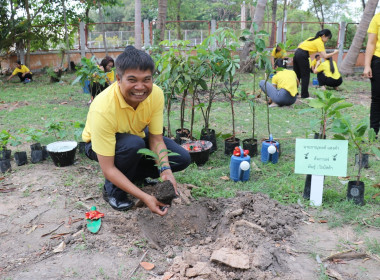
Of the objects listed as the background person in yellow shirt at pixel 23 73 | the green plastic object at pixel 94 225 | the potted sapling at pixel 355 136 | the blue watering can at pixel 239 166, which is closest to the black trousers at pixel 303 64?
the blue watering can at pixel 239 166

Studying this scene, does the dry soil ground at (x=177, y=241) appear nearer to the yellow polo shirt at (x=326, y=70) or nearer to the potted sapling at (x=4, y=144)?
the potted sapling at (x=4, y=144)

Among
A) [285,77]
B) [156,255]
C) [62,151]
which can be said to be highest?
[285,77]

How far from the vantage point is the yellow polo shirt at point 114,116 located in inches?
91.7

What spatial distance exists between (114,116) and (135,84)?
12.6 inches

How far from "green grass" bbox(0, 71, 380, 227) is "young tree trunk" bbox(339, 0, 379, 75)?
96 cm

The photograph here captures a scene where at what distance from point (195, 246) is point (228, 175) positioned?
122cm

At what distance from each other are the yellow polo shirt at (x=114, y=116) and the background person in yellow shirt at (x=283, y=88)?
3.78 m

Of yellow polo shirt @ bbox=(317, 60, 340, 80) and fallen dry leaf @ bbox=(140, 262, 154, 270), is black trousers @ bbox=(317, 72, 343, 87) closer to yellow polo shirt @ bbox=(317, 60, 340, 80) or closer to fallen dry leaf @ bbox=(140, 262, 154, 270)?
yellow polo shirt @ bbox=(317, 60, 340, 80)

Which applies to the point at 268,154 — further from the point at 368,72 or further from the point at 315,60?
the point at 315,60

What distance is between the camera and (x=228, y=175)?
10.8 feet

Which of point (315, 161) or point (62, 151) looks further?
point (62, 151)

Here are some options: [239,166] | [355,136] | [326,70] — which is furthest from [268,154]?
[326,70]

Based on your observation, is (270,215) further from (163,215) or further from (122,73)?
(122,73)

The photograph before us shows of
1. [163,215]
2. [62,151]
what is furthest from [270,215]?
[62,151]
